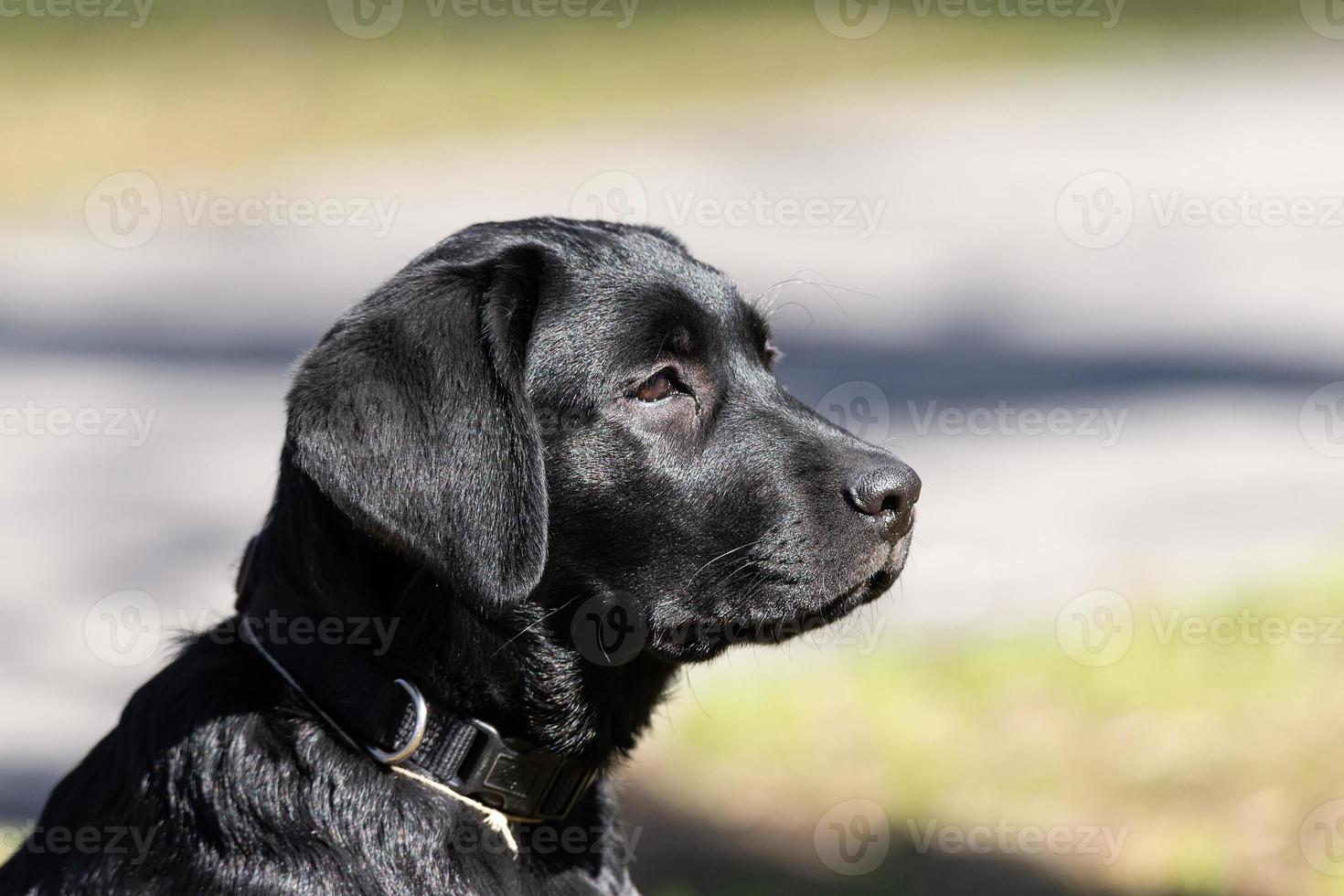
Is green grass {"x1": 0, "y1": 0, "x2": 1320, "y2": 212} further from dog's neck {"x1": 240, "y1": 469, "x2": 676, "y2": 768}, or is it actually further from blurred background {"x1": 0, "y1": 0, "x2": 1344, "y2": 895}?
dog's neck {"x1": 240, "y1": 469, "x2": 676, "y2": 768}

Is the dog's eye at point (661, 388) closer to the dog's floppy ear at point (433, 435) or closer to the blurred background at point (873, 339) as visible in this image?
the dog's floppy ear at point (433, 435)

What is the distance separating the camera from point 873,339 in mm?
9930

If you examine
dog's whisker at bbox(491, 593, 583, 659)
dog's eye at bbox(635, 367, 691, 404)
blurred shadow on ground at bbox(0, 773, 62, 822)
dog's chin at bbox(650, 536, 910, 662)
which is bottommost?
blurred shadow on ground at bbox(0, 773, 62, 822)

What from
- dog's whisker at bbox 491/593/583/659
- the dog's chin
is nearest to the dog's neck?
dog's whisker at bbox 491/593/583/659

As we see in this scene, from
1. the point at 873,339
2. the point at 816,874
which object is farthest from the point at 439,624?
the point at 873,339

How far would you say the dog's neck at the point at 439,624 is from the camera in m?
2.98

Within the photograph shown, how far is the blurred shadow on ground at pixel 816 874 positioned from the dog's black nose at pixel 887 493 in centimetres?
198

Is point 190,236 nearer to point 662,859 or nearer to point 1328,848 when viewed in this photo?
point 662,859

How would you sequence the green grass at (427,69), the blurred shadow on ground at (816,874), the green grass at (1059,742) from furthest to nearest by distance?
the green grass at (427,69), the green grass at (1059,742), the blurred shadow on ground at (816,874)

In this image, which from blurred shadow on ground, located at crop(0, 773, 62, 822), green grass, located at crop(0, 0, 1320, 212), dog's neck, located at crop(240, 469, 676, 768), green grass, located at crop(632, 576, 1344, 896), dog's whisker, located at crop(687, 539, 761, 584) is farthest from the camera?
green grass, located at crop(0, 0, 1320, 212)

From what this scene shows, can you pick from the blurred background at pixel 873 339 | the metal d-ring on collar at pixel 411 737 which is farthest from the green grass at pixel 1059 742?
the metal d-ring on collar at pixel 411 737

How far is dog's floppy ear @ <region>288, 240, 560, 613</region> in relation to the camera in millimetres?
2840

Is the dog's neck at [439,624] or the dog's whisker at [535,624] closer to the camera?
the dog's neck at [439,624]

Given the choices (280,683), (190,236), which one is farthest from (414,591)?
(190,236)
